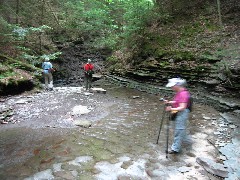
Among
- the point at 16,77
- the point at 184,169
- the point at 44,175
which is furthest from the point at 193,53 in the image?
the point at 44,175

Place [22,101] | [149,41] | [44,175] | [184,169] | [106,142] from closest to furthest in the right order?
[44,175] → [184,169] → [106,142] → [22,101] → [149,41]

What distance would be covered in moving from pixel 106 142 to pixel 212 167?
2.91 m

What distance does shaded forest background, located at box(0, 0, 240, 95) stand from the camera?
13.5 metres

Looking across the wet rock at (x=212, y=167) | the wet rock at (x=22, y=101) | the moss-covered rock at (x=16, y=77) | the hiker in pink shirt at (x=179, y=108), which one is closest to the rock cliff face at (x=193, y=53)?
the moss-covered rock at (x=16, y=77)

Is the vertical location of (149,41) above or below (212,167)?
above

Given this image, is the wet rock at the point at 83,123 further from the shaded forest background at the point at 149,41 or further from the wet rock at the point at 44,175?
the shaded forest background at the point at 149,41

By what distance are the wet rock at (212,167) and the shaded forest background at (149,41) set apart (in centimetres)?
714

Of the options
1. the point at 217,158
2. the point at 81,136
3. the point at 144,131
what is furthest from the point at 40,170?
the point at 217,158

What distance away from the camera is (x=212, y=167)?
5449 millimetres

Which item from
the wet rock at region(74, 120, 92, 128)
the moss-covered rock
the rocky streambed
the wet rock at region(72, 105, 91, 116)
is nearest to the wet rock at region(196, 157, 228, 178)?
the rocky streambed

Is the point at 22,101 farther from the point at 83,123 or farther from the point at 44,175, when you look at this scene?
the point at 44,175

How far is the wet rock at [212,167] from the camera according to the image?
5266 mm

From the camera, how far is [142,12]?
16875 mm

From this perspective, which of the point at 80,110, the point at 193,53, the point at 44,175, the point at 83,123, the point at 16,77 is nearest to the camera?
the point at 44,175
